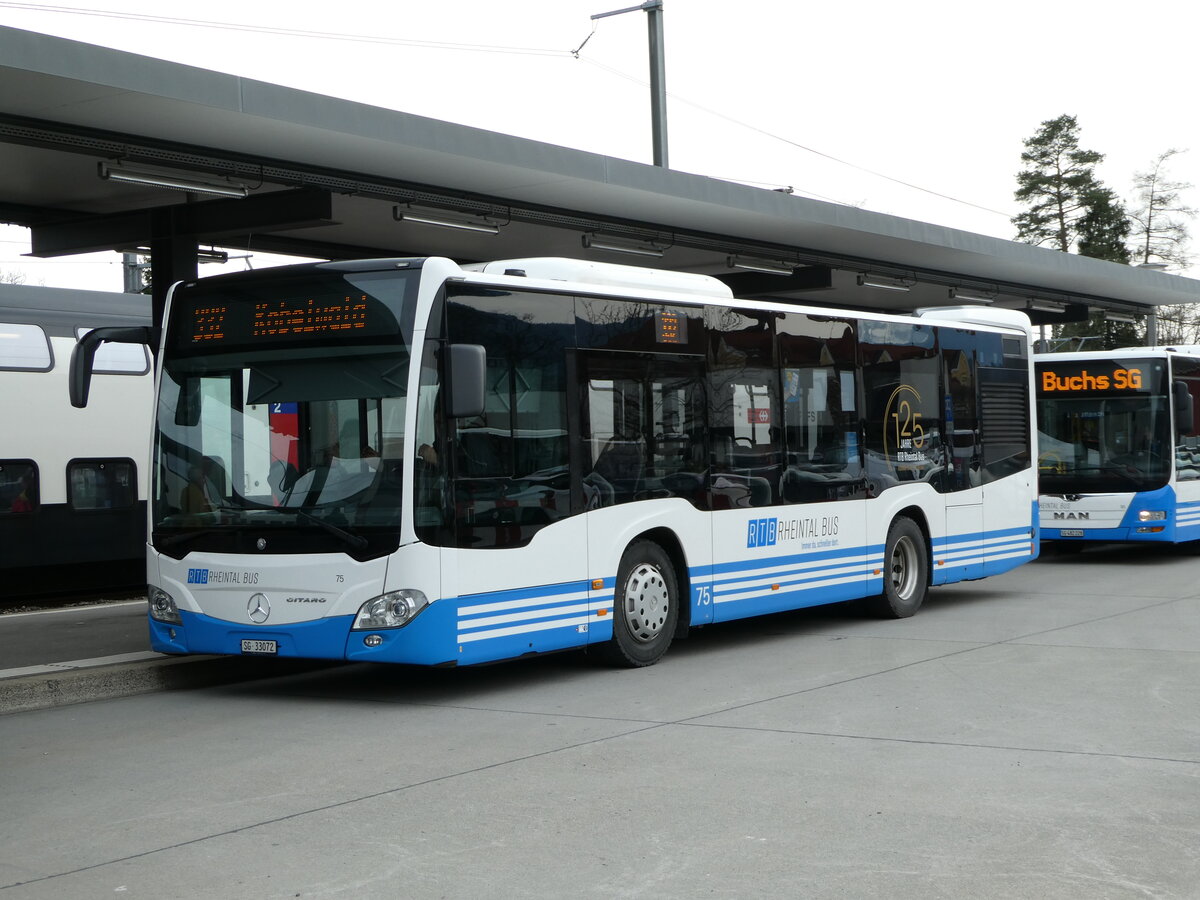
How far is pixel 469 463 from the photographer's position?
9.46 m

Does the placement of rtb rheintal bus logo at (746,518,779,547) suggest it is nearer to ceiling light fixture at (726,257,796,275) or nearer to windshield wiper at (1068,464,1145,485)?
ceiling light fixture at (726,257,796,275)

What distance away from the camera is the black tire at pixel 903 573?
45.3 ft

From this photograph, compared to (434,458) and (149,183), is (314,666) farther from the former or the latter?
(149,183)

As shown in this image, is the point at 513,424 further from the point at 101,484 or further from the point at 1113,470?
the point at 1113,470

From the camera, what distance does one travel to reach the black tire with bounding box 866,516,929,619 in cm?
1382

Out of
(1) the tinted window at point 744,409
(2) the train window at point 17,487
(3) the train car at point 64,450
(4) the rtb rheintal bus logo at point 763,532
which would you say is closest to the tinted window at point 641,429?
(1) the tinted window at point 744,409

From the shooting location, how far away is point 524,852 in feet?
19.2

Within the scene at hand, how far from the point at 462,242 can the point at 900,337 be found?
5.76m

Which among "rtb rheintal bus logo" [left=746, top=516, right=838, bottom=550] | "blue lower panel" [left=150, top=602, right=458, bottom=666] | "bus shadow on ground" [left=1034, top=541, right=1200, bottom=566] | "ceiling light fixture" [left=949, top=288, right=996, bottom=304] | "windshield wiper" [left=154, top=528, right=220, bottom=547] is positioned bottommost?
"bus shadow on ground" [left=1034, top=541, right=1200, bottom=566]

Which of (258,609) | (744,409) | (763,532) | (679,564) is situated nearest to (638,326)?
(744,409)

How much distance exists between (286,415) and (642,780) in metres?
3.83

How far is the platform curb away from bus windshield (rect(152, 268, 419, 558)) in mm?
1011

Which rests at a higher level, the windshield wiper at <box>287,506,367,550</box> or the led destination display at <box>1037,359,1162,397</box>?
the led destination display at <box>1037,359,1162,397</box>

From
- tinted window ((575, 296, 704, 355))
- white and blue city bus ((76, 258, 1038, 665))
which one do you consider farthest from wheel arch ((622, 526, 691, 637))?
tinted window ((575, 296, 704, 355))
